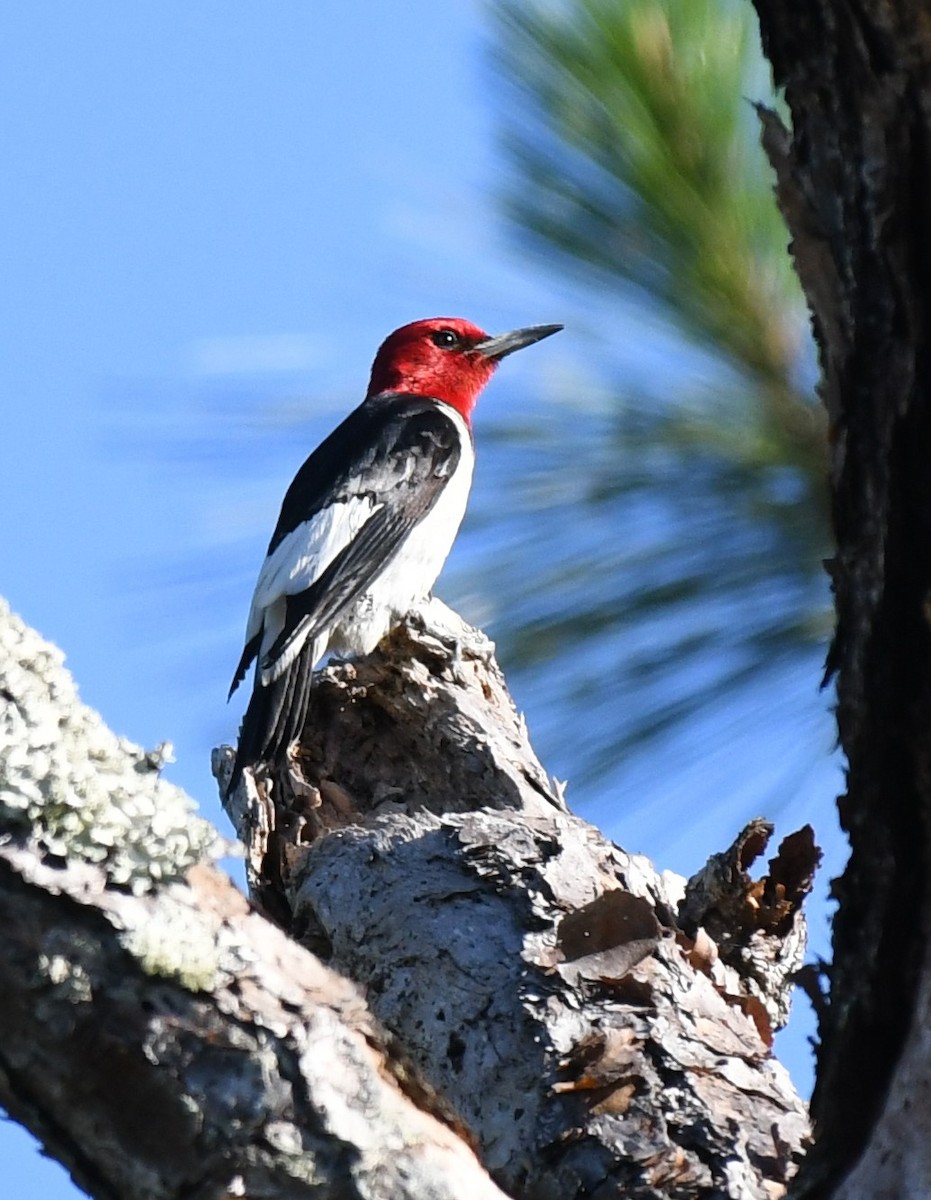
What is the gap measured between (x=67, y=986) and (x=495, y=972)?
3.96ft

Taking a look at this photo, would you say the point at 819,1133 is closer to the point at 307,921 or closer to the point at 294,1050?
the point at 294,1050

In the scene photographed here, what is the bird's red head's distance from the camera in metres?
6.29

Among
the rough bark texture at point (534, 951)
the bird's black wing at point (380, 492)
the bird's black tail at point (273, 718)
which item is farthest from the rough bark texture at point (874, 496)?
the bird's black wing at point (380, 492)

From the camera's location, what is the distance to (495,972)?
2355mm

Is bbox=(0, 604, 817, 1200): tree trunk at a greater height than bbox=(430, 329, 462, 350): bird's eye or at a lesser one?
lesser

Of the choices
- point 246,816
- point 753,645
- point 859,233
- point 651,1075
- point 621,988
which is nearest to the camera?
point 859,233

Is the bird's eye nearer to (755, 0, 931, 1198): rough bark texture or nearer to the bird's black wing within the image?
the bird's black wing

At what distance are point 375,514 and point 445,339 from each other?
1259 millimetres

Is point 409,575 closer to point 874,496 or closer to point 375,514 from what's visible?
point 375,514

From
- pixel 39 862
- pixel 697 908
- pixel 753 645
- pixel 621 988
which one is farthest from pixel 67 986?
pixel 753 645

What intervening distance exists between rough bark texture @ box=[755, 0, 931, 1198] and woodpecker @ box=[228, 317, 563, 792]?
8.17 ft

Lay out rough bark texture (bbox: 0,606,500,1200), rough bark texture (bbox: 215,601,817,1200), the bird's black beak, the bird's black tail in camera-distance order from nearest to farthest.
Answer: rough bark texture (bbox: 0,606,500,1200) → rough bark texture (bbox: 215,601,817,1200) → the bird's black tail → the bird's black beak

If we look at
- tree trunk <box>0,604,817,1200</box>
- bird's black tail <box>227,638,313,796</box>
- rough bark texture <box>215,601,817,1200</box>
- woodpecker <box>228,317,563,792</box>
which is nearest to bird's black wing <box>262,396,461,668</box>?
woodpecker <box>228,317,563,792</box>

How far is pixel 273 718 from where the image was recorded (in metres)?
3.69
